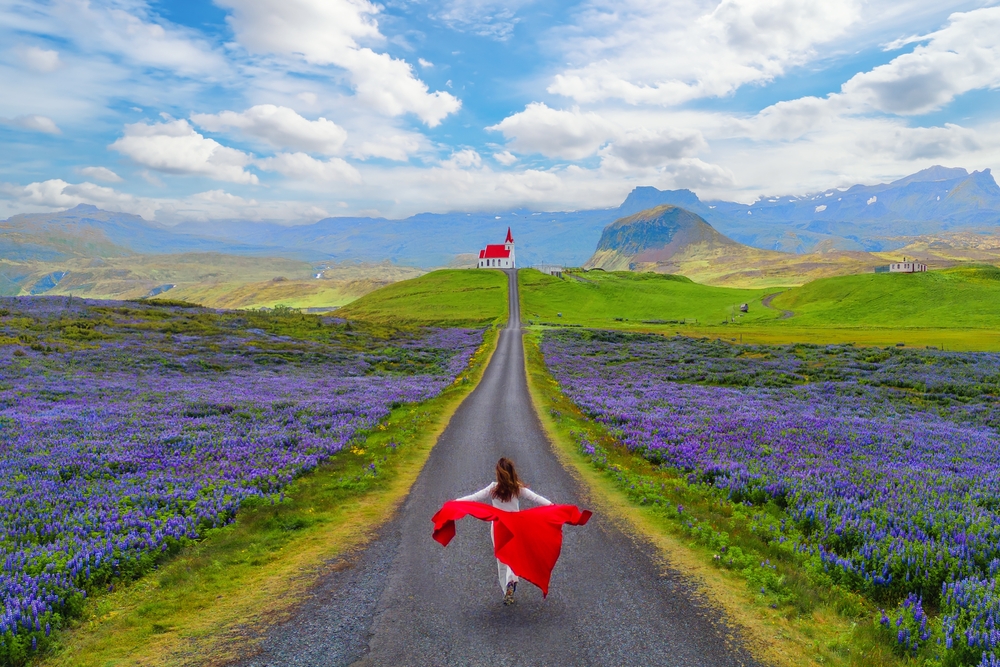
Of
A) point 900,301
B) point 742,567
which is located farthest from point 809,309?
point 742,567

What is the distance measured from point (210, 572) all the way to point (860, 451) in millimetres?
19933

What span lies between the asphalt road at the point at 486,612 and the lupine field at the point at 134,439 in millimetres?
3907

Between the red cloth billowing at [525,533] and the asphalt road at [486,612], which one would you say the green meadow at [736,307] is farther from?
the red cloth billowing at [525,533]

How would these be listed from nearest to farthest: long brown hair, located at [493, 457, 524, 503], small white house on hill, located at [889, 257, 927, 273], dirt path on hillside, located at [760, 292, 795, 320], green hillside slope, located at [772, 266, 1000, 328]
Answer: long brown hair, located at [493, 457, 524, 503]
green hillside slope, located at [772, 266, 1000, 328]
dirt path on hillside, located at [760, 292, 795, 320]
small white house on hill, located at [889, 257, 927, 273]

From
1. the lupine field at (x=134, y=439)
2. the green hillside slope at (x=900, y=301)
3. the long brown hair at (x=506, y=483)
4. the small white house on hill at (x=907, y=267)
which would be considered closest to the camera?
the long brown hair at (x=506, y=483)

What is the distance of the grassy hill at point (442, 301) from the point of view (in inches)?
4653

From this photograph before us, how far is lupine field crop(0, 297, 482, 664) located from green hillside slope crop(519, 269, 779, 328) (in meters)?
74.8

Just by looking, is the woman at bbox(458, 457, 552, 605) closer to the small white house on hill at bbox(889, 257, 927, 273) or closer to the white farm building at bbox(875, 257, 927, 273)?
the white farm building at bbox(875, 257, 927, 273)

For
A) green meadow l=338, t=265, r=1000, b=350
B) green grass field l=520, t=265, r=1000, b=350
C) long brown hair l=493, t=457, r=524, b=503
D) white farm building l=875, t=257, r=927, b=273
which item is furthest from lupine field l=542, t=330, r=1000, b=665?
white farm building l=875, t=257, r=927, b=273

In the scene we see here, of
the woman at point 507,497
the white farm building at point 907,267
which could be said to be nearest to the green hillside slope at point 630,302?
the white farm building at point 907,267

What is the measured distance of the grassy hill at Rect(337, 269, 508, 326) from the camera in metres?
118

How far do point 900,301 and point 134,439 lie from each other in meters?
158

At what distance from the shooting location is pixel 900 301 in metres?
125

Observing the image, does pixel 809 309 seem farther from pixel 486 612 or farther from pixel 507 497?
A: pixel 486 612
